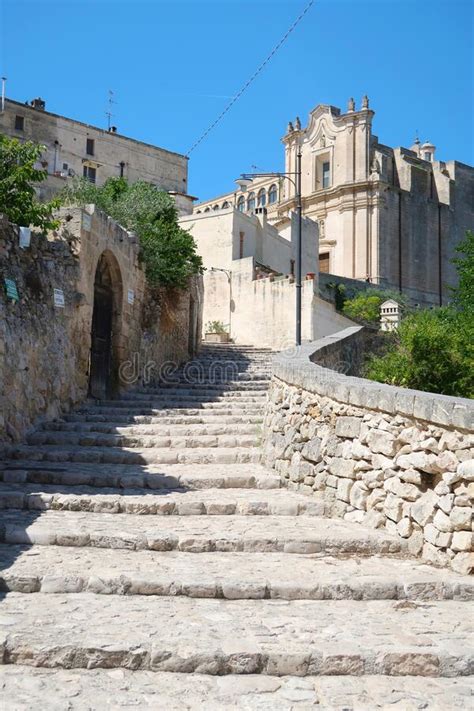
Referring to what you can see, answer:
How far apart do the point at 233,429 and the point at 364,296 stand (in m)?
26.9

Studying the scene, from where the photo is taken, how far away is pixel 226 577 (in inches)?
173

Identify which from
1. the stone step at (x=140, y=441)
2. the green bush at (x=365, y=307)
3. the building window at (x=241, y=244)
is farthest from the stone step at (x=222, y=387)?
the green bush at (x=365, y=307)

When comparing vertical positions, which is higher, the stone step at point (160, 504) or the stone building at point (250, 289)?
the stone building at point (250, 289)

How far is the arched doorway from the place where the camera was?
11055mm

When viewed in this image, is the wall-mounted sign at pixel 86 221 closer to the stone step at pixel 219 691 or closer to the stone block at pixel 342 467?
the stone block at pixel 342 467

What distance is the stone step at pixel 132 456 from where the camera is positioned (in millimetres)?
7738

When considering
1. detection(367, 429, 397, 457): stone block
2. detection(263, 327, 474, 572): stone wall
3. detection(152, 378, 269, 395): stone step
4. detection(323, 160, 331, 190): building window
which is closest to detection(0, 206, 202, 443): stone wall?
detection(152, 378, 269, 395): stone step

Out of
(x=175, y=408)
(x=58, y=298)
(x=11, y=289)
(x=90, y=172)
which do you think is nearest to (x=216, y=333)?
(x=175, y=408)

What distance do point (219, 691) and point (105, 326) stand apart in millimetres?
8765

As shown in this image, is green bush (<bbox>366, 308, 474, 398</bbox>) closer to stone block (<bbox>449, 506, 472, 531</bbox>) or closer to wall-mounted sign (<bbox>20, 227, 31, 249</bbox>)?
wall-mounted sign (<bbox>20, 227, 31, 249</bbox>)

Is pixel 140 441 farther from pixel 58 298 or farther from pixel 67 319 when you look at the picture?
pixel 58 298

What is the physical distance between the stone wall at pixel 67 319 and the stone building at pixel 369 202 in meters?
29.9

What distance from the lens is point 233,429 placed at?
8898 millimetres

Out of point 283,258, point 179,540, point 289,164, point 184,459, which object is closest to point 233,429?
point 184,459
